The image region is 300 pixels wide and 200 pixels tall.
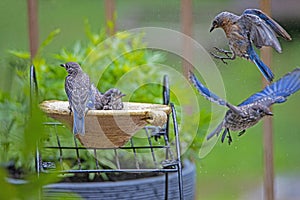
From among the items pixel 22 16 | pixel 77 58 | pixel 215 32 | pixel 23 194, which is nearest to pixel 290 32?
pixel 215 32

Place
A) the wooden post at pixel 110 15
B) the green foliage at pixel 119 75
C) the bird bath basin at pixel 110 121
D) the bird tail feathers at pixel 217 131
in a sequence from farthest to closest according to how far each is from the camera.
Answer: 1. the wooden post at pixel 110 15
2. the green foliage at pixel 119 75
3. the bird tail feathers at pixel 217 131
4. the bird bath basin at pixel 110 121

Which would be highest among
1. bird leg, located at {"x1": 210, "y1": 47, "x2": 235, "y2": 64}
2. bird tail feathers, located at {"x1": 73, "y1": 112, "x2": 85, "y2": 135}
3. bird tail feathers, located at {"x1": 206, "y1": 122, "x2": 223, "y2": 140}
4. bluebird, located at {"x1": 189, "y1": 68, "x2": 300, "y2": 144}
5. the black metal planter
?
bird leg, located at {"x1": 210, "y1": 47, "x2": 235, "y2": 64}

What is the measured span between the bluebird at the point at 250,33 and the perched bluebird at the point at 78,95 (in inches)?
8.9

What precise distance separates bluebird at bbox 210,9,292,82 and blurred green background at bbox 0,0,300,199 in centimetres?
3

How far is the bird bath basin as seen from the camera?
31.0 inches

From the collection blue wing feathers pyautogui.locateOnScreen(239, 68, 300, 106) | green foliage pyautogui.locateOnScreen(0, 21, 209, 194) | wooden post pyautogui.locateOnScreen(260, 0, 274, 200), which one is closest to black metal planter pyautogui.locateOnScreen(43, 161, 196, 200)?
green foliage pyautogui.locateOnScreen(0, 21, 209, 194)

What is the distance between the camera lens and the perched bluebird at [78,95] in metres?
0.80

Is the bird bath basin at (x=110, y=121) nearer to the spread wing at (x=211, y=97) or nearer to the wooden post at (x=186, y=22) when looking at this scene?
the spread wing at (x=211, y=97)

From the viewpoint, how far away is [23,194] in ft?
0.59

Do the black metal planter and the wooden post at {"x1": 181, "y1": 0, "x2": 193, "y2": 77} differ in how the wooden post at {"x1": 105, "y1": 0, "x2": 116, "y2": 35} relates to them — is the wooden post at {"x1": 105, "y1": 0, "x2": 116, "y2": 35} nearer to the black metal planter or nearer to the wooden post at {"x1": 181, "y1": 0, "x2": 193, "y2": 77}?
the wooden post at {"x1": 181, "y1": 0, "x2": 193, "y2": 77}

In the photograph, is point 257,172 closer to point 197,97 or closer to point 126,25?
point 197,97

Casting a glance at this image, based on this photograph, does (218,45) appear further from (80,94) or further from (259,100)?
(80,94)

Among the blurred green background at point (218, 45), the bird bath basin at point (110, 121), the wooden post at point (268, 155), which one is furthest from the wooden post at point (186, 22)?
the bird bath basin at point (110, 121)

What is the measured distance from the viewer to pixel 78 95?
2.67 ft
